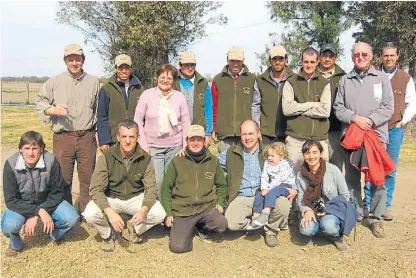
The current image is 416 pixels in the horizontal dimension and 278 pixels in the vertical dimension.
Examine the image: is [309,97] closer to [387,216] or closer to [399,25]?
[387,216]

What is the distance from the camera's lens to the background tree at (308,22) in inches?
770

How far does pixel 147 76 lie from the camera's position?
55.5 ft

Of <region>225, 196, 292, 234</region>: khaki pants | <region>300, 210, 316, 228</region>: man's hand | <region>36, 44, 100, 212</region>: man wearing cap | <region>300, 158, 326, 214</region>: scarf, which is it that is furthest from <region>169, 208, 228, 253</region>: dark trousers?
<region>36, 44, 100, 212</region>: man wearing cap

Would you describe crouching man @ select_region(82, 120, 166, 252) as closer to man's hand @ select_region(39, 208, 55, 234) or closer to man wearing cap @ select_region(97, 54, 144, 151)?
man's hand @ select_region(39, 208, 55, 234)

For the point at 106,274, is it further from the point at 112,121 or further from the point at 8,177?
the point at 112,121

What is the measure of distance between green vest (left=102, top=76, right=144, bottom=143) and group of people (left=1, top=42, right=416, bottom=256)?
0.04ft

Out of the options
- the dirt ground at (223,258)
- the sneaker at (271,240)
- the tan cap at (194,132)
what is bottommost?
the dirt ground at (223,258)

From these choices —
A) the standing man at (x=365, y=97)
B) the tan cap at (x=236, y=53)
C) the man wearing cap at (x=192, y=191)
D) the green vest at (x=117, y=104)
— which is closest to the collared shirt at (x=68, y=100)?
the green vest at (x=117, y=104)

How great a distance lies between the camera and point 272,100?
16.9ft

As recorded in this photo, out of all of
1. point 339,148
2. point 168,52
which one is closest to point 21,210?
point 339,148

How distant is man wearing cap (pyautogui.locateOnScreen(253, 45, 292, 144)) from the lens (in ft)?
16.8

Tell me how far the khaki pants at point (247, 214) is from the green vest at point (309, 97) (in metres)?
0.87

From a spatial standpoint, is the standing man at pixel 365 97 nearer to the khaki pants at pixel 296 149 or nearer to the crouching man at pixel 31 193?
the khaki pants at pixel 296 149

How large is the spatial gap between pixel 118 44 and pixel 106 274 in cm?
1403
